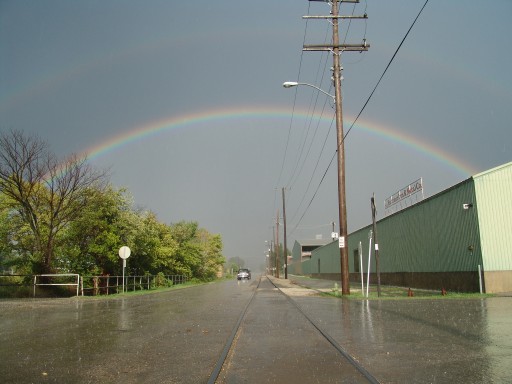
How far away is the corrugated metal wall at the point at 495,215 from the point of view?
2091 cm

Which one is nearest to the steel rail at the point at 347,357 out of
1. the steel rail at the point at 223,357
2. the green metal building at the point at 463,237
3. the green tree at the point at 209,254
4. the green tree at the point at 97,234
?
the steel rail at the point at 223,357

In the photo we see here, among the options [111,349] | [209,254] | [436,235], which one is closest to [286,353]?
[111,349]

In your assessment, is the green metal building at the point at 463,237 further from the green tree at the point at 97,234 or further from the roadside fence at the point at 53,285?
the green tree at the point at 97,234

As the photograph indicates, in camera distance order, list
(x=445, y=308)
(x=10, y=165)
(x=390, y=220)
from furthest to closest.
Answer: (x=390, y=220)
(x=10, y=165)
(x=445, y=308)

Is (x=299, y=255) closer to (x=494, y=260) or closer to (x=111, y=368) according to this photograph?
(x=494, y=260)

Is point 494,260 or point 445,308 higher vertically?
point 494,260

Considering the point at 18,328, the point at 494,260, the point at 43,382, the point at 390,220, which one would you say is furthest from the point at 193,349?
the point at 390,220

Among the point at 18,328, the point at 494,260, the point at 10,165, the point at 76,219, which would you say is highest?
the point at 10,165

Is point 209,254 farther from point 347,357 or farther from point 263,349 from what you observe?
point 347,357

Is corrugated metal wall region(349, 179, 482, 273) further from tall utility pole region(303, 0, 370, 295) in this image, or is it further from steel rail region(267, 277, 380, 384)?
steel rail region(267, 277, 380, 384)

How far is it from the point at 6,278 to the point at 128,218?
27.3ft

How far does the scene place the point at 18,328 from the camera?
11.3 metres

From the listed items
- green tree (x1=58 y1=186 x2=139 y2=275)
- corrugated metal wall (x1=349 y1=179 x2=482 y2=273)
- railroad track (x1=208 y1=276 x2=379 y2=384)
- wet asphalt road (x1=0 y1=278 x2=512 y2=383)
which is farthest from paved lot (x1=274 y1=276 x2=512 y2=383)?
green tree (x1=58 y1=186 x2=139 y2=275)

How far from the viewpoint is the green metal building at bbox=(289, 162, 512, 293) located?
2094 cm
